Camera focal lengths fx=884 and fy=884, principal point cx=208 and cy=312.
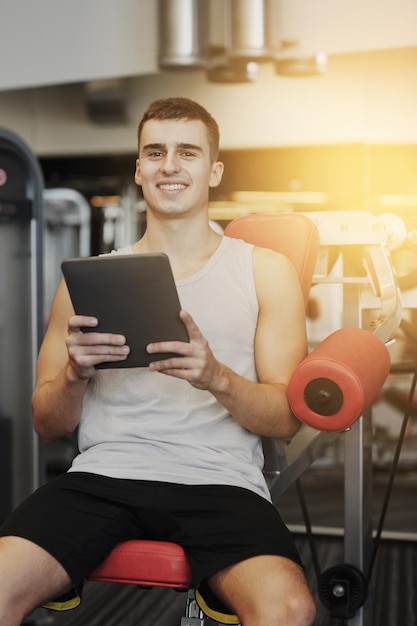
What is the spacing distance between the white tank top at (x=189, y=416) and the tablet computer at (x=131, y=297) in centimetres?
19

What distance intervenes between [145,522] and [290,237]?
2.45 ft

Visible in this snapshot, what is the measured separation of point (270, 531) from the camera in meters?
1.54

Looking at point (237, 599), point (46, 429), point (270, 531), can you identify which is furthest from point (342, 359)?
point (46, 429)

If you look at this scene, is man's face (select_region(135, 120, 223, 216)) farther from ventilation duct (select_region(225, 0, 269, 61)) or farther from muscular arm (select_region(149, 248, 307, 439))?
ventilation duct (select_region(225, 0, 269, 61))

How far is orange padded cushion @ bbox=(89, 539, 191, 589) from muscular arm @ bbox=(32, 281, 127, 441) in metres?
0.29

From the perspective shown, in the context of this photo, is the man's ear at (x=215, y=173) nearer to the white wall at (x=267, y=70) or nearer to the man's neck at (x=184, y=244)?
the man's neck at (x=184, y=244)

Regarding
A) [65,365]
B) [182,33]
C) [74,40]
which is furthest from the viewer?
[74,40]

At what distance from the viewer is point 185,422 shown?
1.69 metres

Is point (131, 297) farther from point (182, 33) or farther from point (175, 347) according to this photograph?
point (182, 33)

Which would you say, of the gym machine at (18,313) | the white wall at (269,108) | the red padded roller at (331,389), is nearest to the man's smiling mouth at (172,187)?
the red padded roller at (331,389)

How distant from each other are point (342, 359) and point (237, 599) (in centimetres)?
46

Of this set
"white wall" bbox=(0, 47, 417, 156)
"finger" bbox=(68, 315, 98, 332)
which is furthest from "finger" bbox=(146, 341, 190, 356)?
"white wall" bbox=(0, 47, 417, 156)

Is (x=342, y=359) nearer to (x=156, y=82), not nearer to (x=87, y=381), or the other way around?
(x=87, y=381)

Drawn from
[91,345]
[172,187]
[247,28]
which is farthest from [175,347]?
[247,28]
